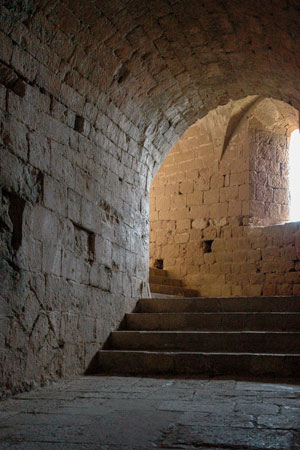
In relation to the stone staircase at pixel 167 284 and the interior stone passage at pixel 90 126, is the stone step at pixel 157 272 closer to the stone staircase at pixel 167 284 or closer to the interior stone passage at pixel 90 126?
the stone staircase at pixel 167 284

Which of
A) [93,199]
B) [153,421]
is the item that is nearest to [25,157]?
[93,199]

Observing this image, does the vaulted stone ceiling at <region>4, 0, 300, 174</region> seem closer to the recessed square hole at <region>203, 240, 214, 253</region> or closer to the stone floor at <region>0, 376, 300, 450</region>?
the stone floor at <region>0, 376, 300, 450</region>

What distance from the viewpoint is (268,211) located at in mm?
9461

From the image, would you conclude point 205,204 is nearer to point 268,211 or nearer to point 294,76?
point 268,211

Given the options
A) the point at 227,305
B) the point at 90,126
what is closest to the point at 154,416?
the point at 227,305

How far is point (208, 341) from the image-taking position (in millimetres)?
4766

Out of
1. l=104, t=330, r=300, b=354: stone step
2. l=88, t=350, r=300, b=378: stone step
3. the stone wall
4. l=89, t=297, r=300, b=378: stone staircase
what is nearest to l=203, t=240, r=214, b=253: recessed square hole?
l=89, t=297, r=300, b=378: stone staircase

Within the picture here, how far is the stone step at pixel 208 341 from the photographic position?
4547mm

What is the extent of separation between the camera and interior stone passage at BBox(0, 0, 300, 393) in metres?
3.67

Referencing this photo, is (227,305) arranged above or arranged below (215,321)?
above

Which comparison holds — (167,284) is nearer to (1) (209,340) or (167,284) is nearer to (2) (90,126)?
(1) (209,340)

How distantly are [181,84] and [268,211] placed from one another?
4351 millimetres

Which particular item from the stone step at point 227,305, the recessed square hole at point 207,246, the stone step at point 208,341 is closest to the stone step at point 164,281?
the recessed square hole at point 207,246

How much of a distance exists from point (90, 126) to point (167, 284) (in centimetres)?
501
